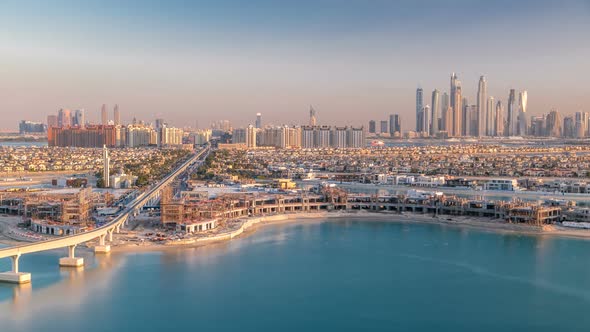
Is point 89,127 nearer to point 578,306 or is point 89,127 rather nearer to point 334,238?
point 334,238

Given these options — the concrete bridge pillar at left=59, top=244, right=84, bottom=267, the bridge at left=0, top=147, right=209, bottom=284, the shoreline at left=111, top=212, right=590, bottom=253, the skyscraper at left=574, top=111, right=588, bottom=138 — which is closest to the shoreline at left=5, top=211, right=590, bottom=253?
the shoreline at left=111, top=212, right=590, bottom=253

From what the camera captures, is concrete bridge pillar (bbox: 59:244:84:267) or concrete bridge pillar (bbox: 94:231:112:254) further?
concrete bridge pillar (bbox: 94:231:112:254)

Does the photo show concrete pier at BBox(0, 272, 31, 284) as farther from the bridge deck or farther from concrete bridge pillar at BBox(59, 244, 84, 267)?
concrete bridge pillar at BBox(59, 244, 84, 267)

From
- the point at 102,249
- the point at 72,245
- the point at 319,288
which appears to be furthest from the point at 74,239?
the point at 319,288

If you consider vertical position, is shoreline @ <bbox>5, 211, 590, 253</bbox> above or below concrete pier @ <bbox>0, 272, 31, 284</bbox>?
above

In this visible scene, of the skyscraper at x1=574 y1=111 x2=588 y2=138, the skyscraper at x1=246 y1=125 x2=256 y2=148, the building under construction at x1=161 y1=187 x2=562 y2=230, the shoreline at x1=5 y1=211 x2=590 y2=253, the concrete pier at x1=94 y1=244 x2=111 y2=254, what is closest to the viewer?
the concrete pier at x1=94 y1=244 x2=111 y2=254
